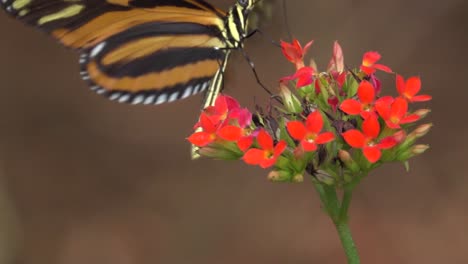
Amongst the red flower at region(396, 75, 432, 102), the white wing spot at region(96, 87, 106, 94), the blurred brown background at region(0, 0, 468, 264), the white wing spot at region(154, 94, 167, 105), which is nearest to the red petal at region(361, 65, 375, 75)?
the red flower at region(396, 75, 432, 102)

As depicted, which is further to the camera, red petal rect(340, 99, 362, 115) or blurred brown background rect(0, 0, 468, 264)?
blurred brown background rect(0, 0, 468, 264)

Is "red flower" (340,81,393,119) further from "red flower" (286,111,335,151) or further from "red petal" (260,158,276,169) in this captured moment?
"red petal" (260,158,276,169)

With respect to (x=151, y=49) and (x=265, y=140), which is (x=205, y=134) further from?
(x=151, y=49)

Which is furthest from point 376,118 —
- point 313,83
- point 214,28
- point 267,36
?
point 267,36

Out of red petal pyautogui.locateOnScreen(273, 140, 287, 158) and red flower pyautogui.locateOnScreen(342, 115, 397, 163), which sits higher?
red petal pyautogui.locateOnScreen(273, 140, 287, 158)

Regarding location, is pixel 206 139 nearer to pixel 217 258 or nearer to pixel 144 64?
pixel 144 64

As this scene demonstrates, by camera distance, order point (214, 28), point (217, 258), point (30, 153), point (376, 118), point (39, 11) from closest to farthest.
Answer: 1. point (376, 118)
2. point (39, 11)
3. point (214, 28)
4. point (217, 258)
5. point (30, 153)
